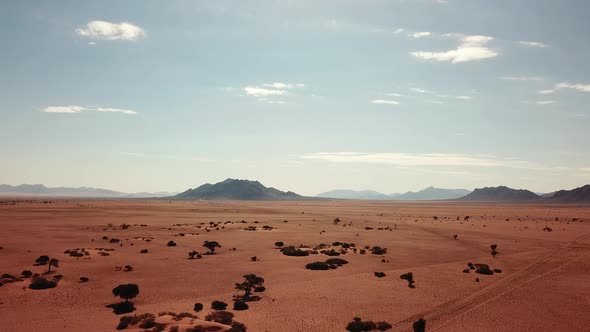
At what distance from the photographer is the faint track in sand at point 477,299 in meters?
24.8

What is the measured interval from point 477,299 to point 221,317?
717 inches

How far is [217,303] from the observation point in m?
27.1

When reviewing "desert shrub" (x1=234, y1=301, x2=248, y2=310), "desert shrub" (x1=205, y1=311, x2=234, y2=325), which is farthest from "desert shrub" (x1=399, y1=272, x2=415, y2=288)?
"desert shrub" (x1=205, y1=311, x2=234, y2=325)

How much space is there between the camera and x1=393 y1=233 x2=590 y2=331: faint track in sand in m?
24.8

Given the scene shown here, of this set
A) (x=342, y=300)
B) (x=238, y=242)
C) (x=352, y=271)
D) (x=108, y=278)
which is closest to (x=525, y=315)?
(x=342, y=300)

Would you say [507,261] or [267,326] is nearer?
[267,326]

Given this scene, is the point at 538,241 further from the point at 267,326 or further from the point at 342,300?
the point at 267,326

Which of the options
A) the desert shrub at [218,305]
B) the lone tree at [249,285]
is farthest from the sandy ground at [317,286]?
the lone tree at [249,285]

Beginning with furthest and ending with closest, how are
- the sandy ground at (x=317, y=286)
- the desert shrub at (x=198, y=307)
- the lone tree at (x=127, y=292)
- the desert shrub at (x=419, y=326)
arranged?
the lone tree at (x=127, y=292)
the desert shrub at (x=198, y=307)
the sandy ground at (x=317, y=286)
the desert shrub at (x=419, y=326)

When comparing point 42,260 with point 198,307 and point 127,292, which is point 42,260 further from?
point 198,307

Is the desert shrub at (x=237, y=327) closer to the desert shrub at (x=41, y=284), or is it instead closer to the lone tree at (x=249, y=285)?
the lone tree at (x=249, y=285)

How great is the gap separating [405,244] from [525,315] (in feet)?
106

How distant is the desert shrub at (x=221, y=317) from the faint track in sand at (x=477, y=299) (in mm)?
9598

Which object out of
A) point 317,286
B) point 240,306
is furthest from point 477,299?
point 240,306
